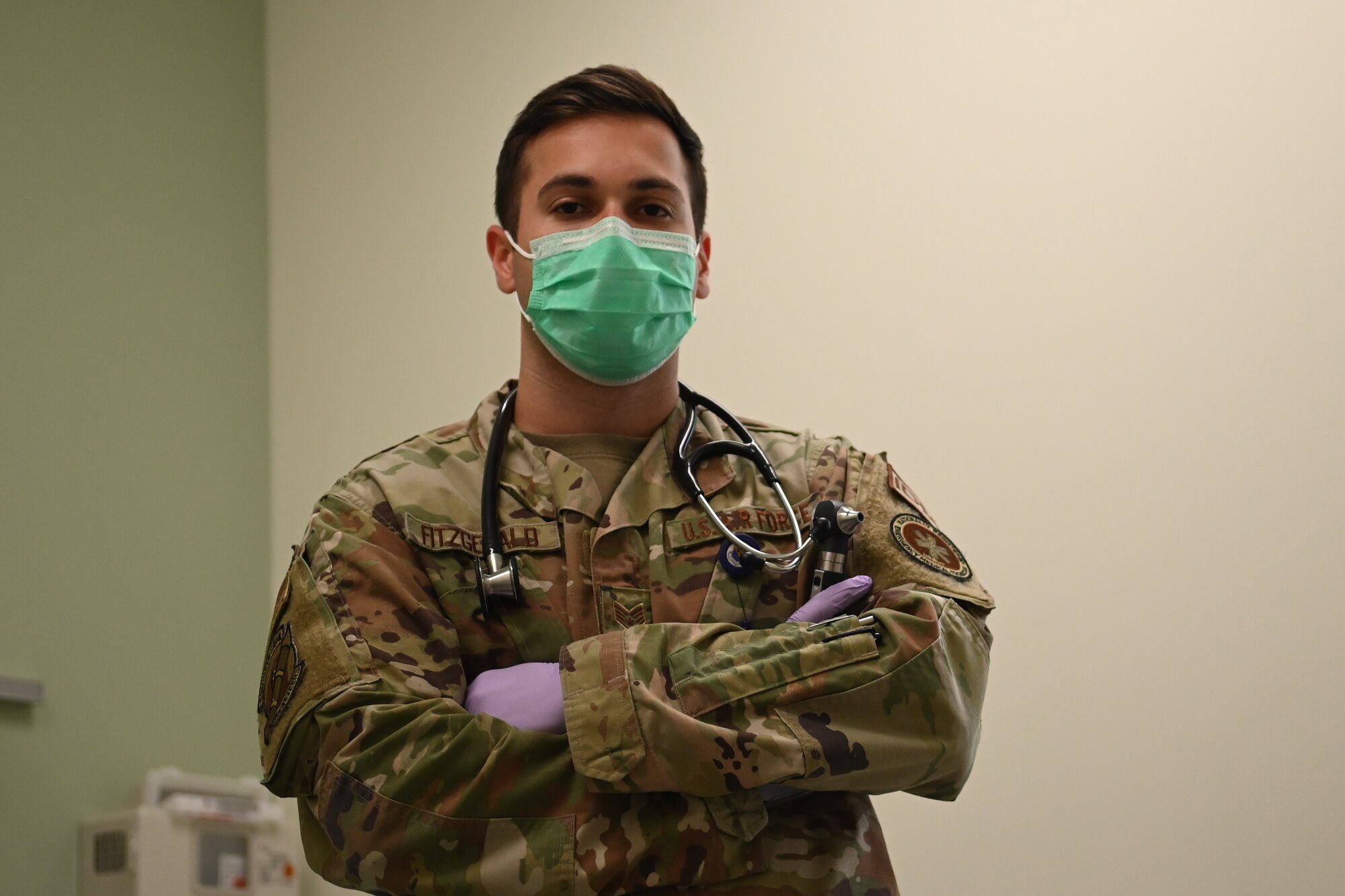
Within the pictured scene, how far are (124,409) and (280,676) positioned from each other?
176cm

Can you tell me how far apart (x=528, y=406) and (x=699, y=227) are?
37 centimetres

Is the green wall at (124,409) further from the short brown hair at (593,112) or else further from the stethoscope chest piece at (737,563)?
the stethoscope chest piece at (737,563)

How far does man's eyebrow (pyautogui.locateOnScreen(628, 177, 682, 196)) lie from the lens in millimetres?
1852

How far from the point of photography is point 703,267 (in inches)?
78.8

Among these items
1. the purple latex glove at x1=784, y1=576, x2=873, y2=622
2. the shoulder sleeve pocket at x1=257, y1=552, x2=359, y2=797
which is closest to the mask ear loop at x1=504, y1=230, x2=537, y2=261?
the shoulder sleeve pocket at x1=257, y1=552, x2=359, y2=797

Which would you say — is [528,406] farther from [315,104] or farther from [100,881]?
[315,104]

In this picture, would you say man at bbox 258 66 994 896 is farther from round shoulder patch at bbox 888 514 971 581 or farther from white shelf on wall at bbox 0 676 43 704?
white shelf on wall at bbox 0 676 43 704

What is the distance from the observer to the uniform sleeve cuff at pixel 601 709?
141cm

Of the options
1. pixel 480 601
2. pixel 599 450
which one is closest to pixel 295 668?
pixel 480 601

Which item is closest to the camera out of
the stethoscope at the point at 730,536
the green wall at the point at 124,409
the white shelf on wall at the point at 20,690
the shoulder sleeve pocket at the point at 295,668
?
the shoulder sleeve pocket at the point at 295,668

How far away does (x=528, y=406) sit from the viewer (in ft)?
6.18

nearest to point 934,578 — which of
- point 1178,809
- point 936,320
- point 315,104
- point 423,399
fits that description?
point 1178,809

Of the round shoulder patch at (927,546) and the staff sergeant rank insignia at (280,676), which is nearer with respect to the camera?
the staff sergeant rank insignia at (280,676)

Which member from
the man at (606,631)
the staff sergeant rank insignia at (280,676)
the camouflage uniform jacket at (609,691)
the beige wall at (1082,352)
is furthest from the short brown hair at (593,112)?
the beige wall at (1082,352)
